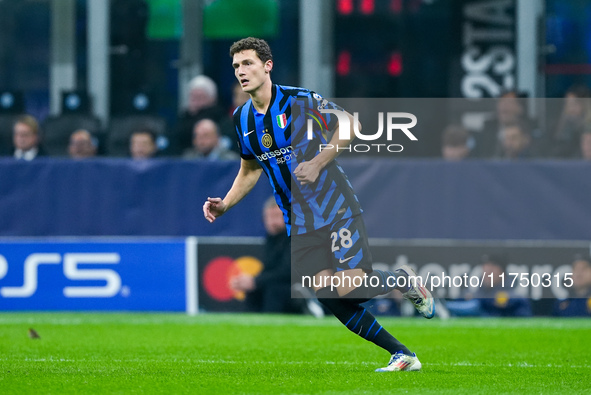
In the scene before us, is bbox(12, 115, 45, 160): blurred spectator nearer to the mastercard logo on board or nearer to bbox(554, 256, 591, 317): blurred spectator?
the mastercard logo on board

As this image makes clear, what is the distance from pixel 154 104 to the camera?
14492 millimetres

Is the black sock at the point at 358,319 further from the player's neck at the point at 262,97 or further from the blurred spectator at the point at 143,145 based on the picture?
the blurred spectator at the point at 143,145

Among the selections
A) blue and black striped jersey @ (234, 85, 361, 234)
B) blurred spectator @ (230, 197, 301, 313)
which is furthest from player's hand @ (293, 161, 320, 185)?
blurred spectator @ (230, 197, 301, 313)

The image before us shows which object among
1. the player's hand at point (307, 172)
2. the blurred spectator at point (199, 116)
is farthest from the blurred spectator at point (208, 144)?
the player's hand at point (307, 172)

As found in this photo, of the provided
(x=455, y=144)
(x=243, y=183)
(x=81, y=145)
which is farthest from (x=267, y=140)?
(x=81, y=145)

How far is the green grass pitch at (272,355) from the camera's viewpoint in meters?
6.45

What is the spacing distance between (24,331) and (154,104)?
17.8ft

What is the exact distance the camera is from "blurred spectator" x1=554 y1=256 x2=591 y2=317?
34.8 feet

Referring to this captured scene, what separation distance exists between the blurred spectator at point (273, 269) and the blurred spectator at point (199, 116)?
174cm

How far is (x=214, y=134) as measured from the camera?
12.0 m

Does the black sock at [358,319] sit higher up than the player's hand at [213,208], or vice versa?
the player's hand at [213,208]

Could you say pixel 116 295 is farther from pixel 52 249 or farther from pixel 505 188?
pixel 505 188

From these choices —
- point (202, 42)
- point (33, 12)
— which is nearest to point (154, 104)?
point (202, 42)

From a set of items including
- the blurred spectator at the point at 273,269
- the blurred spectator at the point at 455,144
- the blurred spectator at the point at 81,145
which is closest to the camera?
the blurred spectator at the point at 273,269
